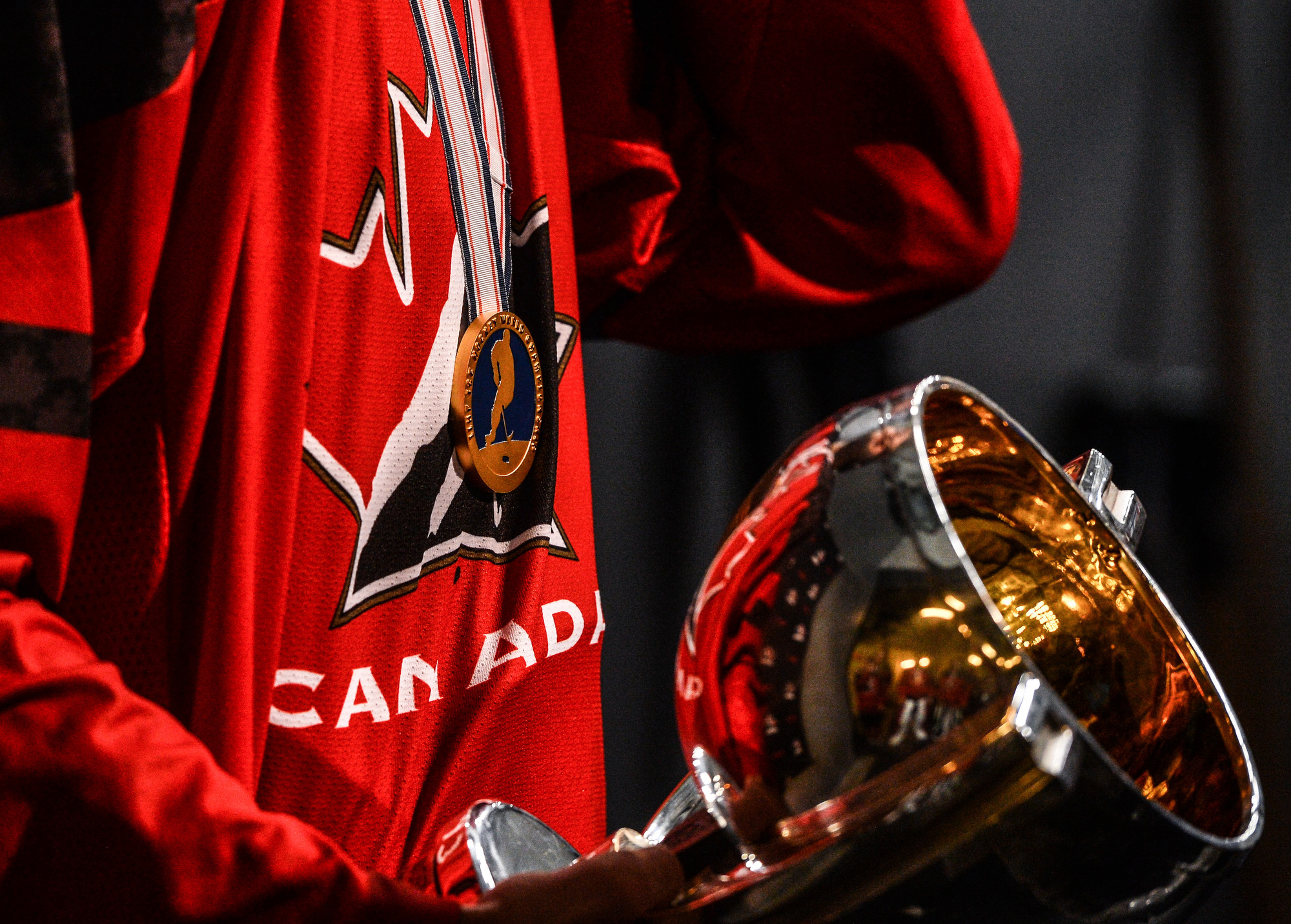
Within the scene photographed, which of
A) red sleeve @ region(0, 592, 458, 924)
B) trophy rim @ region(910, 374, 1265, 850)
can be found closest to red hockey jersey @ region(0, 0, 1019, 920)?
red sleeve @ region(0, 592, 458, 924)

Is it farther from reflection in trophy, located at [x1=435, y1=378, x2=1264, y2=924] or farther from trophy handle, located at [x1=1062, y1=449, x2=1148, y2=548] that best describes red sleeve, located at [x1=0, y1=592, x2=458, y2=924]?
trophy handle, located at [x1=1062, y1=449, x2=1148, y2=548]

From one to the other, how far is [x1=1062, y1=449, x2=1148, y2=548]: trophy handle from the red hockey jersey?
0.71 feet

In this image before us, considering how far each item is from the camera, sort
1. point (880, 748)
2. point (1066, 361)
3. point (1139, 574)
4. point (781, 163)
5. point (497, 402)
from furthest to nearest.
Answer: point (1066, 361)
point (781, 163)
point (497, 402)
point (1139, 574)
point (880, 748)

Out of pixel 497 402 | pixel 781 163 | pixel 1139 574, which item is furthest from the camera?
pixel 781 163

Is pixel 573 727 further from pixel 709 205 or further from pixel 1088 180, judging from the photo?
pixel 1088 180

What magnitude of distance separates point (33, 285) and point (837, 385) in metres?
0.64

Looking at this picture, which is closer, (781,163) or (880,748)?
(880,748)

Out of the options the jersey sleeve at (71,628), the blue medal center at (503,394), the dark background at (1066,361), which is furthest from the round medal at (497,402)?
the dark background at (1066,361)

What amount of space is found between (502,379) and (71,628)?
21cm

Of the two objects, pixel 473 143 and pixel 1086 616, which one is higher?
pixel 473 143

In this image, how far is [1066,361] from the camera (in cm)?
87

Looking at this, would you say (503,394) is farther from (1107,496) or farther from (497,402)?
(1107,496)

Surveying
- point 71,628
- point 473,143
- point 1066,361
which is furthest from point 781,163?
point 71,628

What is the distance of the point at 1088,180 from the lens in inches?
33.7
